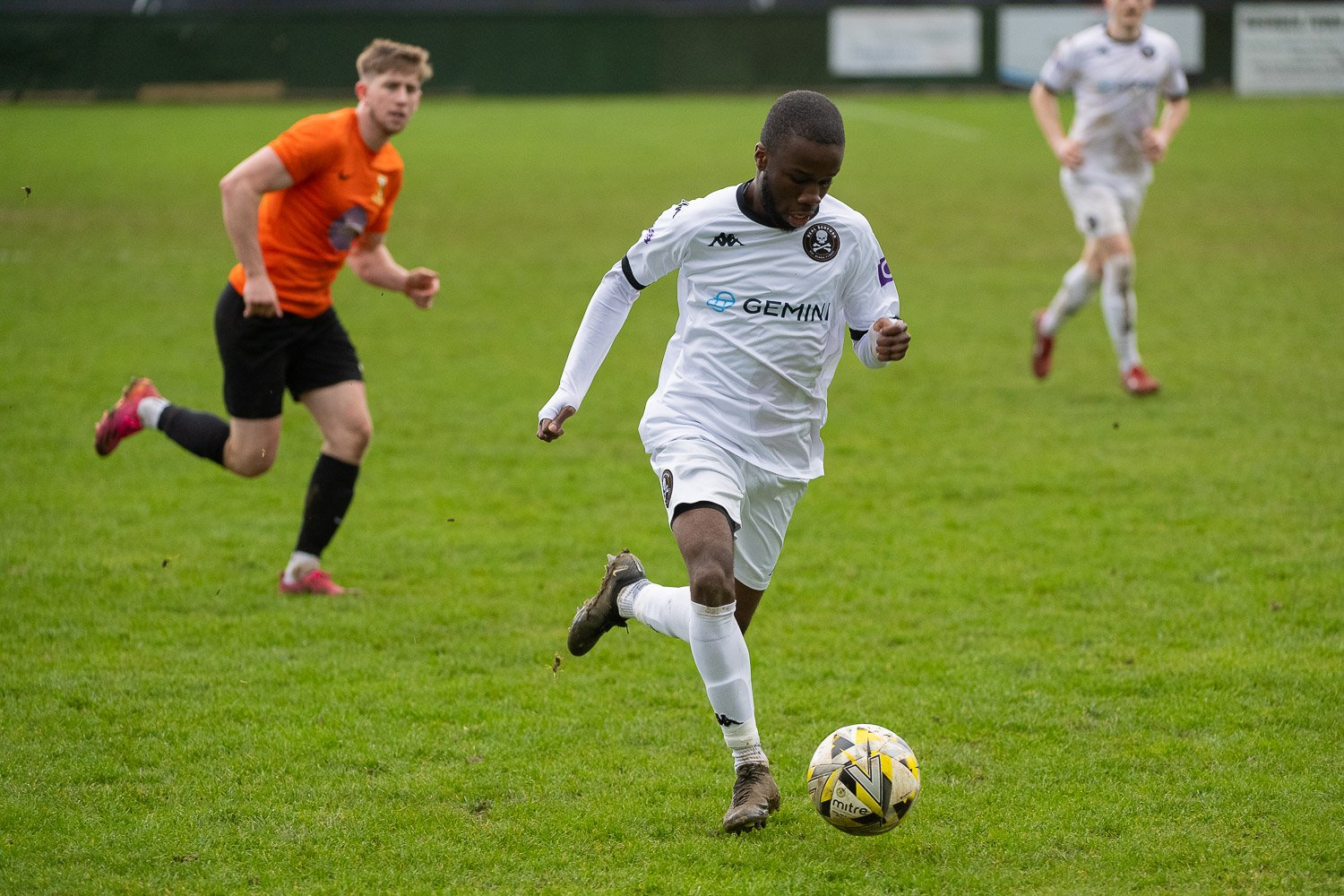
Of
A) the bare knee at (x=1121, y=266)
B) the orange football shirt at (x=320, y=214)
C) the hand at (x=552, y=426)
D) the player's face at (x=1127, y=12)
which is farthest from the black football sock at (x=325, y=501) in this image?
the player's face at (x=1127, y=12)

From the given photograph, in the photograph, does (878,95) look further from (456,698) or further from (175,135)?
(456,698)

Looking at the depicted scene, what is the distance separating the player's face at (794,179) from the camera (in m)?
4.18

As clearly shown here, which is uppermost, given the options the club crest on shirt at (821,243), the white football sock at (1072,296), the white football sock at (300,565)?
the club crest on shirt at (821,243)

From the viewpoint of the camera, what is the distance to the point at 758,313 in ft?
14.7

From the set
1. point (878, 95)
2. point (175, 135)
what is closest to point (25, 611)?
point (175, 135)

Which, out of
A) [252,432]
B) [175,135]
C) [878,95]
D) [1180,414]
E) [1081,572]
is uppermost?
[252,432]

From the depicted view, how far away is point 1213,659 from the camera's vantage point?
5.61 metres

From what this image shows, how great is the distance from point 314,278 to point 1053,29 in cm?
3292

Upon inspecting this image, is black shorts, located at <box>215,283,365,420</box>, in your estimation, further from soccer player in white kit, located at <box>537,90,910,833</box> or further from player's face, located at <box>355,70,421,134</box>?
soccer player in white kit, located at <box>537,90,910,833</box>

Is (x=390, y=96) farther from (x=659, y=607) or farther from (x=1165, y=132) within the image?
(x=1165, y=132)

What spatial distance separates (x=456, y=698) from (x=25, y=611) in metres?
2.18

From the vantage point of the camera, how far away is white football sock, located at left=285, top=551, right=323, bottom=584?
658cm

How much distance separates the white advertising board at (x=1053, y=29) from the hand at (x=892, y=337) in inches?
1318

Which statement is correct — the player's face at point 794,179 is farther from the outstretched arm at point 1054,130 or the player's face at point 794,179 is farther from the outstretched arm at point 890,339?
the outstretched arm at point 1054,130
